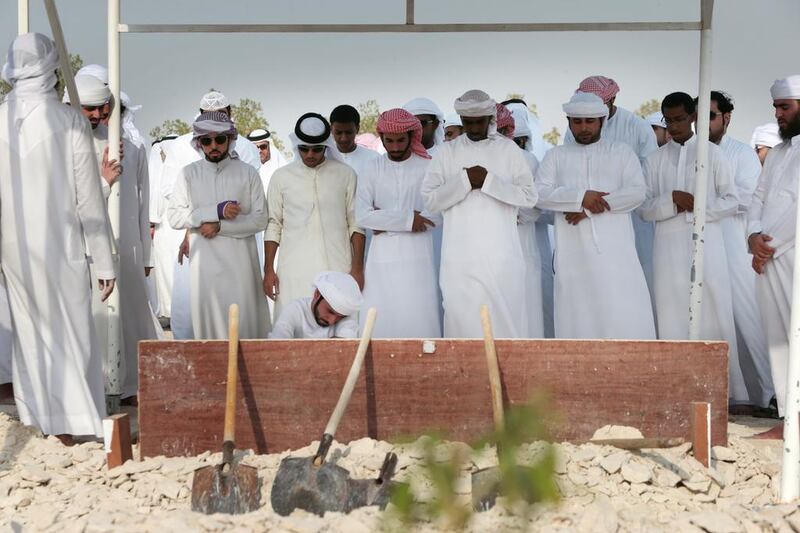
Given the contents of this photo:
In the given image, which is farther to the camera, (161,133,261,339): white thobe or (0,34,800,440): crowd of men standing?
(161,133,261,339): white thobe

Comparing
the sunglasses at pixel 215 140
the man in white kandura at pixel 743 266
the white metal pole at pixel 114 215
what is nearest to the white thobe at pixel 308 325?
the white metal pole at pixel 114 215

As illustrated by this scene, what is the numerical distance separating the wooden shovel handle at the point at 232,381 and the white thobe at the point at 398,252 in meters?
2.05

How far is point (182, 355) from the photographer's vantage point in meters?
4.84

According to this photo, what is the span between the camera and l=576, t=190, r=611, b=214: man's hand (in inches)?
256

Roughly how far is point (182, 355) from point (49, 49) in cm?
151

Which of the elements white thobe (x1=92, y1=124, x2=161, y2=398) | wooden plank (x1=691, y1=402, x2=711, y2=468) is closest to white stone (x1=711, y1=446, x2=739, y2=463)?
wooden plank (x1=691, y1=402, x2=711, y2=468)

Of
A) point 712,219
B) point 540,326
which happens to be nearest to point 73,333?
point 540,326

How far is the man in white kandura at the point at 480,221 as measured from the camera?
20.6 ft

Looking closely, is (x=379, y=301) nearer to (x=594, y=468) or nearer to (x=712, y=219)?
(x=712, y=219)

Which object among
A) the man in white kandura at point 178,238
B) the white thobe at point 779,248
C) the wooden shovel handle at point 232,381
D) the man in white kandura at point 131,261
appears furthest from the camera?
the man in white kandura at point 178,238

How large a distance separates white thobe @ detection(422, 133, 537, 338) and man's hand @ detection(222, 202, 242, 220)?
3.43 feet

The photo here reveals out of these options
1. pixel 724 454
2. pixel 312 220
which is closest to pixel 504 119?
pixel 312 220

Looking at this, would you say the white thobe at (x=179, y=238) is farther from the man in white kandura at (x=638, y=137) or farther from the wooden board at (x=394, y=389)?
the wooden board at (x=394, y=389)

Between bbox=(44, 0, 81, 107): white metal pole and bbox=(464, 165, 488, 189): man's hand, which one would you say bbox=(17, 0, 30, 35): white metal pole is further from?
bbox=(464, 165, 488, 189): man's hand
